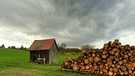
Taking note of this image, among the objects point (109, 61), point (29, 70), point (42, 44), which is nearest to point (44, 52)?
point (42, 44)

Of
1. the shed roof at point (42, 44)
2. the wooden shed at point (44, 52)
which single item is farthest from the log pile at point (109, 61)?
the shed roof at point (42, 44)

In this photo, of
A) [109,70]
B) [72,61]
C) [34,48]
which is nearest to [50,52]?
[34,48]

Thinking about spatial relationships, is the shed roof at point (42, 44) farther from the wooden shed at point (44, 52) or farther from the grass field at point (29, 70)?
the grass field at point (29, 70)

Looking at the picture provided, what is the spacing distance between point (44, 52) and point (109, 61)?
2150cm

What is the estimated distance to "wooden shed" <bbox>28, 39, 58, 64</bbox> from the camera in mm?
36156

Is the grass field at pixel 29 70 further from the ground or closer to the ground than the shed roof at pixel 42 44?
closer to the ground

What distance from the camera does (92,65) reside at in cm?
1681

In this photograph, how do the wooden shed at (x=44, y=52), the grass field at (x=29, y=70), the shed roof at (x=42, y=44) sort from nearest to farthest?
the grass field at (x=29, y=70) < the wooden shed at (x=44, y=52) < the shed roof at (x=42, y=44)

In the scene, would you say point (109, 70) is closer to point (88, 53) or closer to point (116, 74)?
point (116, 74)

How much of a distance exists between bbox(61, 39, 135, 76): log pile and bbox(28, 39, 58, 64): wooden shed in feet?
61.0

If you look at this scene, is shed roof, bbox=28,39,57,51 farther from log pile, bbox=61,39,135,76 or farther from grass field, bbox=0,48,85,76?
log pile, bbox=61,39,135,76

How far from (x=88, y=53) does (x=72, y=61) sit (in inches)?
55.4

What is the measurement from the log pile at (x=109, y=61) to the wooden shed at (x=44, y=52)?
18.6m

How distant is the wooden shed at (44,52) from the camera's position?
119 feet
